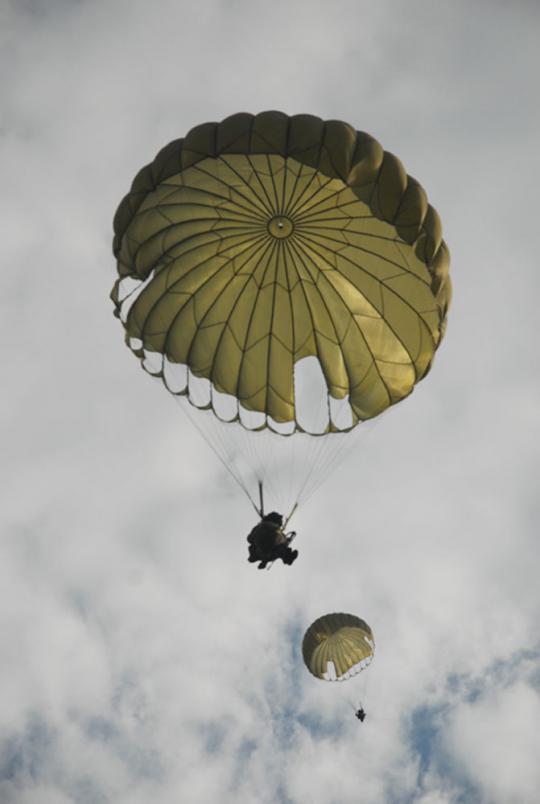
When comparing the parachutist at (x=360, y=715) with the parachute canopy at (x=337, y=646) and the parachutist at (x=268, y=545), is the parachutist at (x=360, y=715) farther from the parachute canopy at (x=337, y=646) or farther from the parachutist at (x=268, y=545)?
the parachutist at (x=268, y=545)

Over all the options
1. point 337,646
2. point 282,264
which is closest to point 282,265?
point 282,264

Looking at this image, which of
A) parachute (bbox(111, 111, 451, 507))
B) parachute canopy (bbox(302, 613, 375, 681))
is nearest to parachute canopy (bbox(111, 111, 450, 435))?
parachute (bbox(111, 111, 451, 507))

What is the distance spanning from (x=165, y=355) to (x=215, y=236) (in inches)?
102

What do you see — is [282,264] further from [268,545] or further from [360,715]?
[360,715]

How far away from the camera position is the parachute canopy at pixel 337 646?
19.7 m

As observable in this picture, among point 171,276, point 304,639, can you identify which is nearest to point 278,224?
point 171,276

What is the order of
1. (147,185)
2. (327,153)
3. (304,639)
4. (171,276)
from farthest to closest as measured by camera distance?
(304,639) → (171,276) → (147,185) → (327,153)

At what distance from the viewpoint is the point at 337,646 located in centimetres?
1989

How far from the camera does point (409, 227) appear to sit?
13547mm

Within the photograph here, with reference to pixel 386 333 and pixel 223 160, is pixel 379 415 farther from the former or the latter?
pixel 223 160

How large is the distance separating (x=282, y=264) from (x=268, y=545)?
5.45 metres

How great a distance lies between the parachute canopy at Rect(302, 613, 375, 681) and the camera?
19.7 m

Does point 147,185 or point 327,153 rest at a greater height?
point 147,185

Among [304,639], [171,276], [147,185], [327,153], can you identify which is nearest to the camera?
[327,153]
